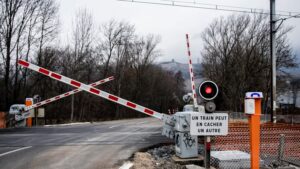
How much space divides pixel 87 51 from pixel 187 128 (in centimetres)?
3880

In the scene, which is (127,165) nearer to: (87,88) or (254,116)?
(87,88)

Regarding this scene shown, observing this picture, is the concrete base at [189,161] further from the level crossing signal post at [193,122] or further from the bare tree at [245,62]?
the bare tree at [245,62]

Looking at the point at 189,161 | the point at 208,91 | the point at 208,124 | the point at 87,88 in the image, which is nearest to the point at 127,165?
the point at 189,161

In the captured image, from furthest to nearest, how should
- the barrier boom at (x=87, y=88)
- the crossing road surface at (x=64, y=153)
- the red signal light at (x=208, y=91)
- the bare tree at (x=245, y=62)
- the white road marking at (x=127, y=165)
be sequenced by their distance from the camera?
1. the bare tree at (x=245, y=62)
2. the barrier boom at (x=87, y=88)
3. the crossing road surface at (x=64, y=153)
4. the white road marking at (x=127, y=165)
5. the red signal light at (x=208, y=91)

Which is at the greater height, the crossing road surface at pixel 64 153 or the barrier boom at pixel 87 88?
the barrier boom at pixel 87 88

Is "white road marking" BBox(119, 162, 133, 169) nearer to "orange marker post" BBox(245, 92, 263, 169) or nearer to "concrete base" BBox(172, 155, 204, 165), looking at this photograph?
"concrete base" BBox(172, 155, 204, 165)

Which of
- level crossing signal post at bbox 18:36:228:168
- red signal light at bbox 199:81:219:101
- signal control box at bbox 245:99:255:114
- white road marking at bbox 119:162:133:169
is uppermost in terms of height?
red signal light at bbox 199:81:219:101

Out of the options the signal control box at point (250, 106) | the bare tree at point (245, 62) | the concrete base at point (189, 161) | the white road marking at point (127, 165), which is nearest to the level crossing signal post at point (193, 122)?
the concrete base at point (189, 161)

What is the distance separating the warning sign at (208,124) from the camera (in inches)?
267

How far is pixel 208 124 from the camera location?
683cm

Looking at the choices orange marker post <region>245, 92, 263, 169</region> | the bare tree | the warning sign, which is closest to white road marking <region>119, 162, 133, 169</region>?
the warning sign

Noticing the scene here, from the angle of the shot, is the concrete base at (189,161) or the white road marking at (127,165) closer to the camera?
the white road marking at (127,165)

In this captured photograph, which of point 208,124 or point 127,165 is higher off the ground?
point 208,124

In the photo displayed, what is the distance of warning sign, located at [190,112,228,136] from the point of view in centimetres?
679
